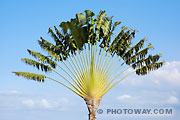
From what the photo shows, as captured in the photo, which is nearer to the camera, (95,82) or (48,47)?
(95,82)

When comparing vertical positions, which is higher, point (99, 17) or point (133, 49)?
point (99, 17)

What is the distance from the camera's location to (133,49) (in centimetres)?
1950

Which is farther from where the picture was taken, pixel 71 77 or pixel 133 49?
pixel 133 49

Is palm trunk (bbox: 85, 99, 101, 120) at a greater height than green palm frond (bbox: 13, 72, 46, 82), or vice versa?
green palm frond (bbox: 13, 72, 46, 82)

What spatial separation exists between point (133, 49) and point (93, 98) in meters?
4.63

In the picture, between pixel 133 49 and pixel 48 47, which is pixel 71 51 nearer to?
pixel 48 47

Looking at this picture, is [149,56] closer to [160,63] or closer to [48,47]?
[160,63]

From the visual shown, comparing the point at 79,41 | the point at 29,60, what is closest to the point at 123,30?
the point at 79,41

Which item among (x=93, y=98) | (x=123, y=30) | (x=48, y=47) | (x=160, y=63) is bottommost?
(x=93, y=98)

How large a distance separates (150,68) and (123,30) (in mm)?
3350

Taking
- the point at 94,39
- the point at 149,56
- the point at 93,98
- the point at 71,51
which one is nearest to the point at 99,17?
the point at 94,39

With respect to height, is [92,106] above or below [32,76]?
below

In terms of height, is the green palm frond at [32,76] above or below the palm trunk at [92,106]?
above

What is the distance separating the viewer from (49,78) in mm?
18422
